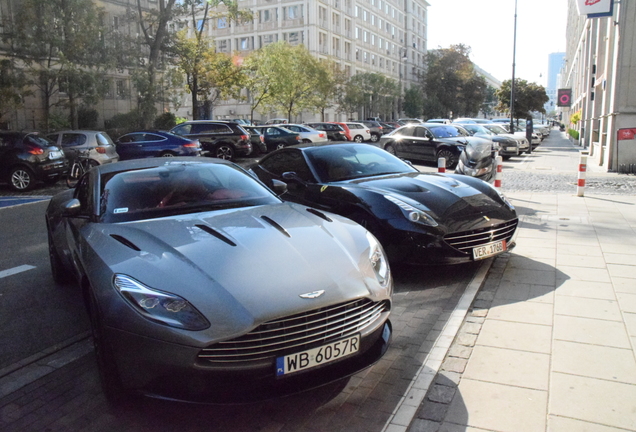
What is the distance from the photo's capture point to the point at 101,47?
2586cm

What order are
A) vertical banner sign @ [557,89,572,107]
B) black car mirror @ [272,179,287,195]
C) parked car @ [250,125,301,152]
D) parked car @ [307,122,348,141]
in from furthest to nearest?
vertical banner sign @ [557,89,572,107]
parked car @ [307,122,348,141]
parked car @ [250,125,301,152]
black car mirror @ [272,179,287,195]

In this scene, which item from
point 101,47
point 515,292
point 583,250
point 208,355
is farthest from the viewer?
point 101,47

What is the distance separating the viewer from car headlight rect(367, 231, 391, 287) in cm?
352

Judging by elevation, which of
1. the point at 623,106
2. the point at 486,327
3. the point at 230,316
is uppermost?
the point at 623,106

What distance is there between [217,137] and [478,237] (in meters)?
18.4

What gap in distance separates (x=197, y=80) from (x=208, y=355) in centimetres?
3514

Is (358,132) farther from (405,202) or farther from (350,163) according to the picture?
(405,202)

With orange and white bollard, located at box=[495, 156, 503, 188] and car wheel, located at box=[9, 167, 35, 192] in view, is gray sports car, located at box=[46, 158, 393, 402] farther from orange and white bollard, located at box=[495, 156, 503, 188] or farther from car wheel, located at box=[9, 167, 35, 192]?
car wheel, located at box=[9, 167, 35, 192]

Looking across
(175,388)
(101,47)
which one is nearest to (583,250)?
(175,388)

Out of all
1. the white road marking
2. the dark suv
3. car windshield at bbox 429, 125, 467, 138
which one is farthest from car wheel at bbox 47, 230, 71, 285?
the dark suv

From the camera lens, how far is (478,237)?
5.67 m

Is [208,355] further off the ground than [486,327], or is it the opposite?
[208,355]

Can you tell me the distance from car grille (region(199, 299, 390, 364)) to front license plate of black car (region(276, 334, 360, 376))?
30 mm

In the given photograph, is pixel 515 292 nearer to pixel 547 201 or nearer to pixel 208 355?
pixel 208 355
